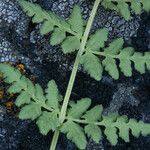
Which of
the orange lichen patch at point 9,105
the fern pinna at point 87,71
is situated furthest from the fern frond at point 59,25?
the orange lichen patch at point 9,105

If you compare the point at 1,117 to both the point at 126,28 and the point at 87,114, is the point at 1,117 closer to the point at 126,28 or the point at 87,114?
the point at 87,114

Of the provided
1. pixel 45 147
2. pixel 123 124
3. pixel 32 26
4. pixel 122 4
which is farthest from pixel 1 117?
pixel 122 4

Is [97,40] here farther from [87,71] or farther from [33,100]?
[33,100]

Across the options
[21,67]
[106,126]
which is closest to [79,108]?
[106,126]

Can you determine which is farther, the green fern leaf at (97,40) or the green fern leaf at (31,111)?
the green fern leaf at (97,40)

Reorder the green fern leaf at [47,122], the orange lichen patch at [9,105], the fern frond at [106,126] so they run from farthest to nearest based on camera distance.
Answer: the orange lichen patch at [9,105]
the fern frond at [106,126]
the green fern leaf at [47,122]

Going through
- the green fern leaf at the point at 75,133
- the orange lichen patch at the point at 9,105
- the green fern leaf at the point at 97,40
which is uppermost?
the green fern leaf at the point at 97,40

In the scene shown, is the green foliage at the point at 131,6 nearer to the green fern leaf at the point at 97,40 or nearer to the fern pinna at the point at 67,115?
the green fern leaf at the point at 97,40
